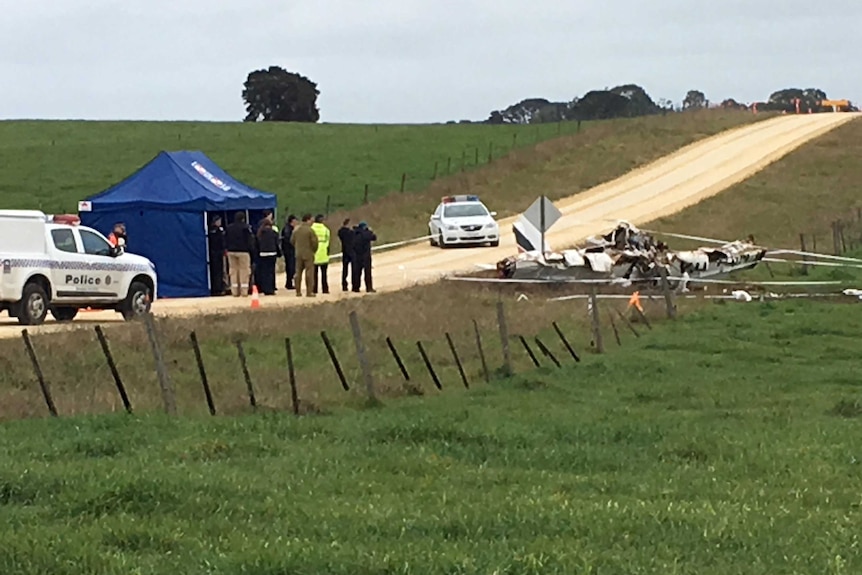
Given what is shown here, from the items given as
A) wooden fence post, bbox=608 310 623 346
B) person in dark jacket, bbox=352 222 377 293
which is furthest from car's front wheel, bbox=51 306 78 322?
wooden fence post, bbox=608 310 623 346

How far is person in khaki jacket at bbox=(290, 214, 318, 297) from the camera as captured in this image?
95.7 feet

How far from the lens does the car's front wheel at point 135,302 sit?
25.4 meters

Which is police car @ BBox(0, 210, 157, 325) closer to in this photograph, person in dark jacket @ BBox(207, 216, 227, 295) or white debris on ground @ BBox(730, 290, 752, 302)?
person in dark jacket @ BBox(207, 216, 227, 295)

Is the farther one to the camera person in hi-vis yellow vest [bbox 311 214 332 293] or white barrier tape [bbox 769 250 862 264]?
white barrier tape [bbox 769 250 862 264]

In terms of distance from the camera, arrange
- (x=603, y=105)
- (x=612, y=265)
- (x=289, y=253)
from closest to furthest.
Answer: (x=612, y=265)
(x=289, y=253)
(x=603, y=105)

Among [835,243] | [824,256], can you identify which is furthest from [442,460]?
[835,243]

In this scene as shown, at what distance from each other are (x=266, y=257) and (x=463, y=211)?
15.8m

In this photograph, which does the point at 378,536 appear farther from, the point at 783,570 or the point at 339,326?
the point at 339,326

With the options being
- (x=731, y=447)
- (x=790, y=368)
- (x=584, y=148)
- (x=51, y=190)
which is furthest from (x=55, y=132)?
(x=731, y=447)

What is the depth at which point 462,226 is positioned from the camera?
43.4 m

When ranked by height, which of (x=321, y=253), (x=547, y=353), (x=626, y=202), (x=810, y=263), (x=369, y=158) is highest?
(x=369, y=158)

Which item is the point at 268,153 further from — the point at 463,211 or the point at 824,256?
the point at 824,256

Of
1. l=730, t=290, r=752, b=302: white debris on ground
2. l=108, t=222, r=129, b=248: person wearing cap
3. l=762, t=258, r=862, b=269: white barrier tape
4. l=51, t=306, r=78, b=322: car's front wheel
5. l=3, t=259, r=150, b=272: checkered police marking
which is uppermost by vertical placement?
l=108, t=222, r=129, b=248: person wearing cap

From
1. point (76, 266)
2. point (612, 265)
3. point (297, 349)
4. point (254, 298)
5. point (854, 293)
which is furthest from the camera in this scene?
point (612, 265)
